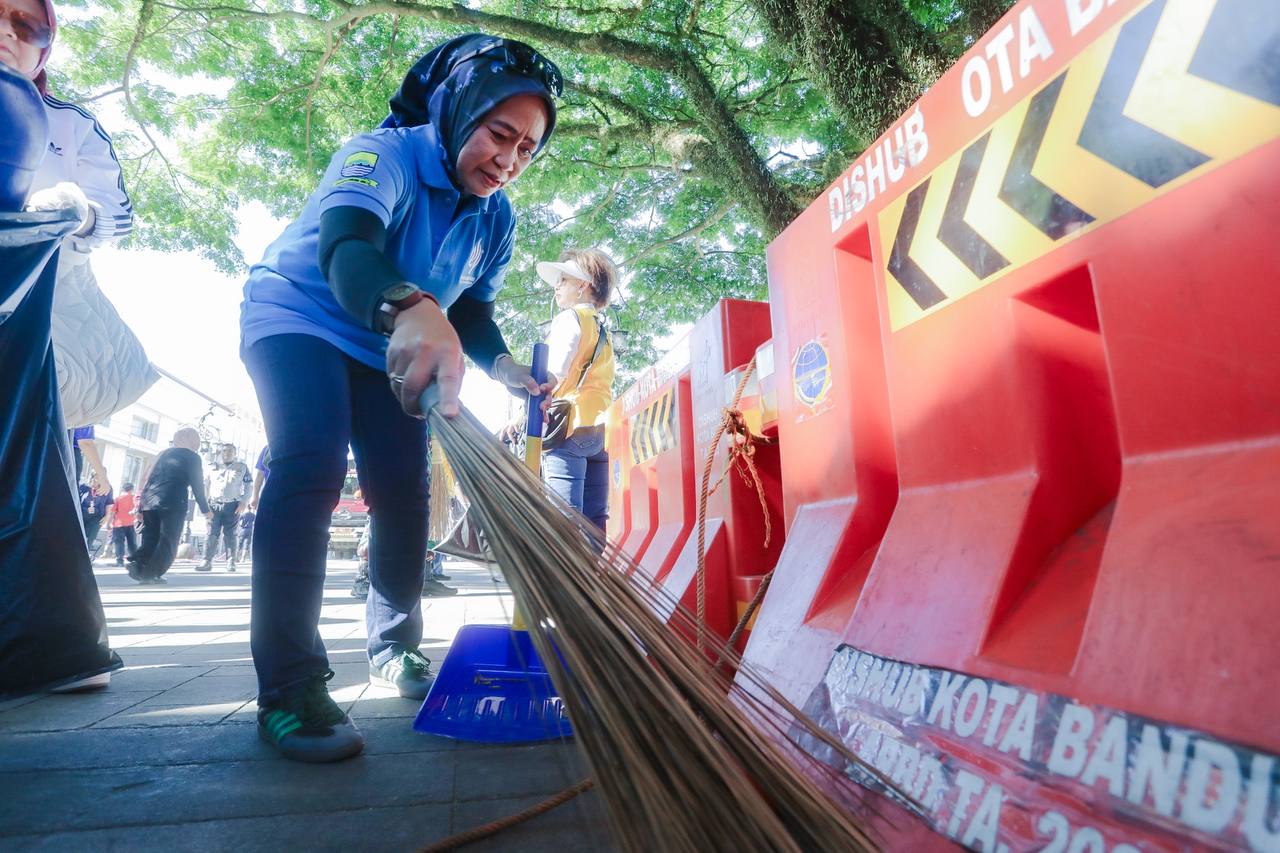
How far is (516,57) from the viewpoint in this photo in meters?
Answer: 1.66

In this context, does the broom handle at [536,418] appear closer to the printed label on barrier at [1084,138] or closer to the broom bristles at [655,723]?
the broom bristles at [655,723]

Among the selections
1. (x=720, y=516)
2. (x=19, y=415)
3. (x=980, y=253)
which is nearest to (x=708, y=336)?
(x=720, y=516)

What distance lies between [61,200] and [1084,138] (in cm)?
242

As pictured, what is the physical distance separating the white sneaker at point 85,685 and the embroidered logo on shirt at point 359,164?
1.64 m

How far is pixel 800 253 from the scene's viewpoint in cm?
170

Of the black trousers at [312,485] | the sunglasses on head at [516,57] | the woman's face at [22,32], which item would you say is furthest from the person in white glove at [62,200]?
the sunglasses on head at [516,57]

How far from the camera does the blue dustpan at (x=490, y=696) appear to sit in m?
1.58

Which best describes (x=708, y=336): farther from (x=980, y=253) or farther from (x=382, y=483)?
(x=980, y=253)

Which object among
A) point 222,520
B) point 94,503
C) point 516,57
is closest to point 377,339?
point 516,57

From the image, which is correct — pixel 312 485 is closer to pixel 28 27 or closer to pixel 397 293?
pixel 397 293

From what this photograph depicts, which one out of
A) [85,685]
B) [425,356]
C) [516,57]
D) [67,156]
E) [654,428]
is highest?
[516,57]

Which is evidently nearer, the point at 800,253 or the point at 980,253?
the point at 980,253

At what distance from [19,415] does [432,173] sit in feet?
4.33

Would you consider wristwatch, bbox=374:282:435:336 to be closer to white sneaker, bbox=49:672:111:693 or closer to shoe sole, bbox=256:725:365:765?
shoe sole, bbox=256:725:365:765
